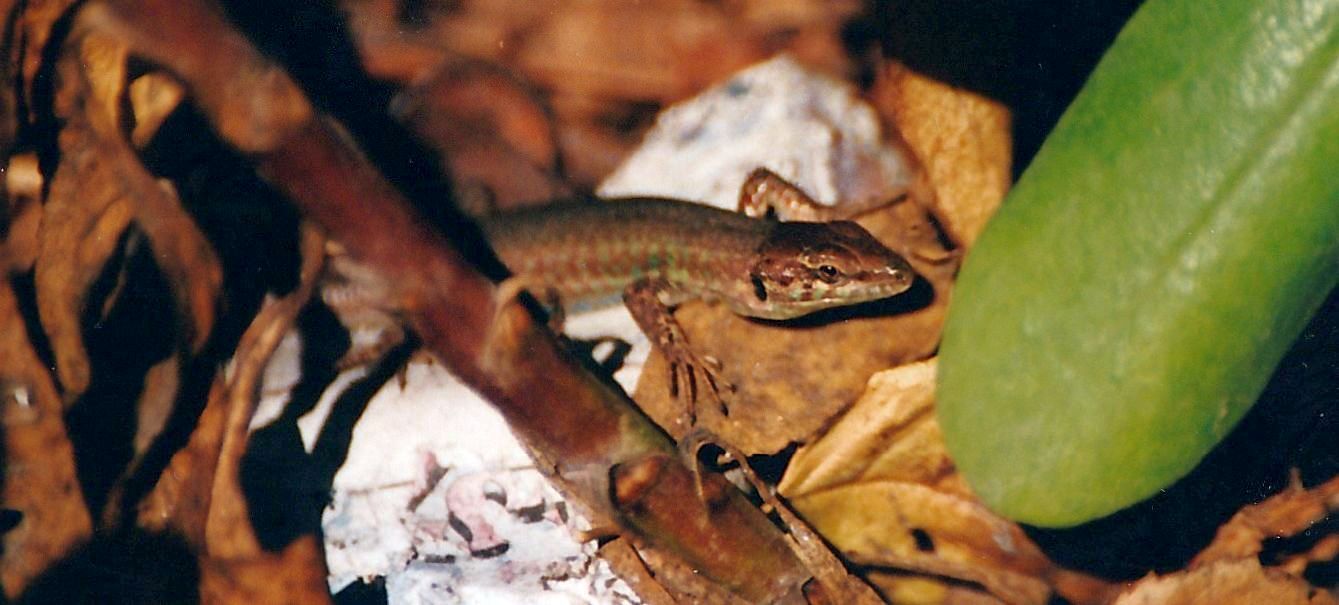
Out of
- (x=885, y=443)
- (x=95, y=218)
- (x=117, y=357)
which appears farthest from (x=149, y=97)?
(x=885, y=443)

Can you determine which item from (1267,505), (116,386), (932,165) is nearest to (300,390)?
(116,386)

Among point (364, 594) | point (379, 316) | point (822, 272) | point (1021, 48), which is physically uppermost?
point (1021, 48)

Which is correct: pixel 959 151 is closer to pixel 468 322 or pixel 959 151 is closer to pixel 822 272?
pixel 822 272

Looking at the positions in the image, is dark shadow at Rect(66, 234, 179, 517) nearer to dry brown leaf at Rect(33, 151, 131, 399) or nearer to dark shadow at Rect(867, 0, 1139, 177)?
dry brown leaf at Rect(33, 151, 131, 399)

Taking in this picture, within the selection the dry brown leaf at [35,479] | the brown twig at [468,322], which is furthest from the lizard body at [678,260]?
the dry brown leaf at [35,479]

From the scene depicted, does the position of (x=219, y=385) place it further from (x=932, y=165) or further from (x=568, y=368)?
(x=932, y=165)
